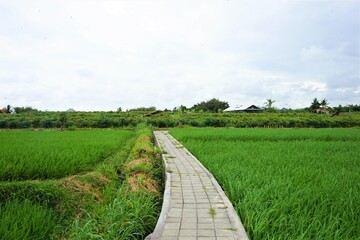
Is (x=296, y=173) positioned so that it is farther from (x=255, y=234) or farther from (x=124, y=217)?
(x=124, y=217)

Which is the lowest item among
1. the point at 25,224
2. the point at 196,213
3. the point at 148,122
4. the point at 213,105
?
the point at 25,224

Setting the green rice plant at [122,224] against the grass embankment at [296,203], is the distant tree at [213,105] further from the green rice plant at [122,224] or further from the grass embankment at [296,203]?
the green rice plant at [122,224]

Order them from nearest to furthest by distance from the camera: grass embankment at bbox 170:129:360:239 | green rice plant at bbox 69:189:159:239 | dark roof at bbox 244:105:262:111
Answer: green rice plant at bbox 69:189:159:239 → grass embankment at bbox 170:129:360:239 → dark roof at bbox 244:105:262:111

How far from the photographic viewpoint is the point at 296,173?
4.88 metres

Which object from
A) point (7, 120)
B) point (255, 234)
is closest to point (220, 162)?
point (255, 234)

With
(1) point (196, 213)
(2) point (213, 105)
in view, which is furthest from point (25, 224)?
(2) point (213, 105)

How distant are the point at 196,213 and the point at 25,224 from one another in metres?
Answer: 2.03

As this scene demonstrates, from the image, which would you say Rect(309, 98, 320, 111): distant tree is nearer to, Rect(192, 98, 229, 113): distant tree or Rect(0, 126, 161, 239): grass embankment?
Rect(192, 98, 229, 113): distant tree

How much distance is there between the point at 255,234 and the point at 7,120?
27.1 meters

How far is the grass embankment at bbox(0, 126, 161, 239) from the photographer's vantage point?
2752 millimetres

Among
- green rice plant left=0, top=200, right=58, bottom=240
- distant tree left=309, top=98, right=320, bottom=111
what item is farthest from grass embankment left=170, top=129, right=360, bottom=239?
distant tree left=309, top=98, right=320, bottom=111

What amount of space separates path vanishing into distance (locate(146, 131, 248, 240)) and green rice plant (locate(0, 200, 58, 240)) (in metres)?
1.48

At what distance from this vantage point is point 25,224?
3.05m

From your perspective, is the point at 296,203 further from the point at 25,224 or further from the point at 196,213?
the point at 25,224
